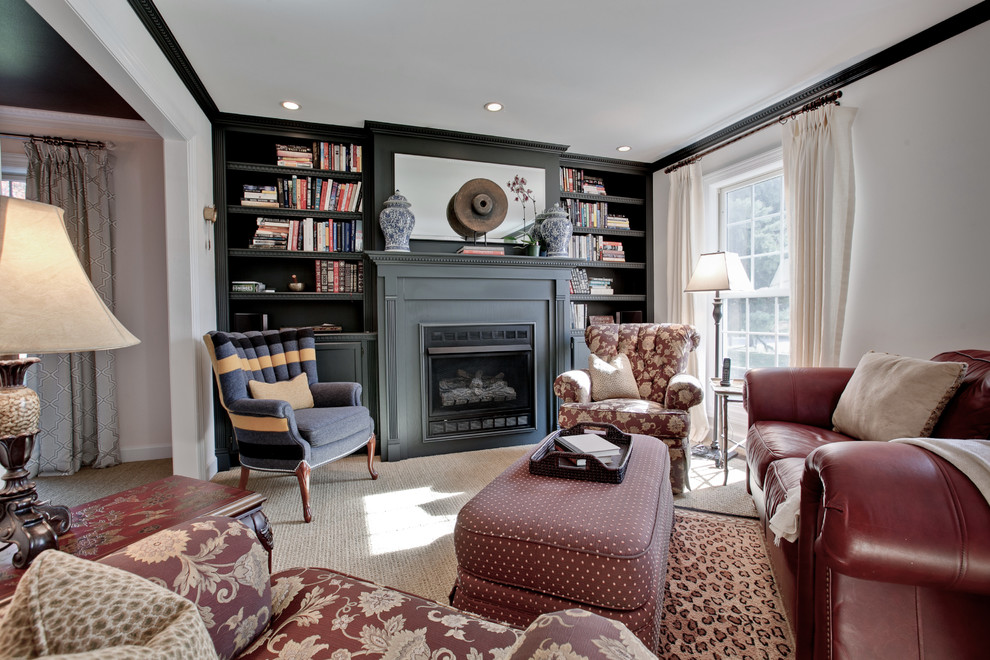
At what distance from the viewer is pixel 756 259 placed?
3373 mm

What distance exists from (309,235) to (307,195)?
0.31 metres

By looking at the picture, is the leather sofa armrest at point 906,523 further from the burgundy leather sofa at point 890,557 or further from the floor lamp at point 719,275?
the floor lamp at point 719,275

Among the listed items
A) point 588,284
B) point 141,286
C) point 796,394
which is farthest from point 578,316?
point 141,286

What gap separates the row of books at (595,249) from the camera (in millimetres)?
4047

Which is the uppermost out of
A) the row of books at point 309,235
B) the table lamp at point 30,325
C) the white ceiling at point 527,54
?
the white ceiling at point 527,54

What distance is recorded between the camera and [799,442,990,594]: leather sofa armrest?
0.84 m

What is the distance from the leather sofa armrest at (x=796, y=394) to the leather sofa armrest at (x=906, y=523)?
1.35 m

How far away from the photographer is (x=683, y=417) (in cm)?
248

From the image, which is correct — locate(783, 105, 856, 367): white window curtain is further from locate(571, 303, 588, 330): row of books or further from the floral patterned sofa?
the floral patterned sofa

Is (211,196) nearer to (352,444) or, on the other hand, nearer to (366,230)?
(366,230)

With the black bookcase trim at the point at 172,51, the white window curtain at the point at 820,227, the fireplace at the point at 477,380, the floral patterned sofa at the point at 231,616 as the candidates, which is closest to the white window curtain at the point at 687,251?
the white window curtain at the point at 820,227

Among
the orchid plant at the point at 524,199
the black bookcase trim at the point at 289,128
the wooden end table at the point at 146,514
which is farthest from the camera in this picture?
the orchid plant at the point at 524,199

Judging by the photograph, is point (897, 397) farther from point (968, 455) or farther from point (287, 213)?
point (287, 213)

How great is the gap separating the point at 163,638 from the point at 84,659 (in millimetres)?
75
